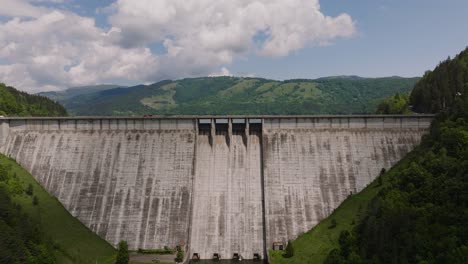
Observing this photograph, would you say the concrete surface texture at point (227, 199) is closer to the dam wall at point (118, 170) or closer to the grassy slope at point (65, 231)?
the dam wall at point (118, 170)

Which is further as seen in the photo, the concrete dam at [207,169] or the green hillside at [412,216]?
the concrete dam at [207,169]

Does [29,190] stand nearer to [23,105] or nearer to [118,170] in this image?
[118,170]

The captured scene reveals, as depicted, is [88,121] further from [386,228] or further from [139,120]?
[386,228]

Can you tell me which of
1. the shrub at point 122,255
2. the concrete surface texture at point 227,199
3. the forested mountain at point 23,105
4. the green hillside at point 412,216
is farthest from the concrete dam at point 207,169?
the forested mountain at point 23,105

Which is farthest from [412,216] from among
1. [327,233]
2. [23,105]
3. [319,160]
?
[23,105]

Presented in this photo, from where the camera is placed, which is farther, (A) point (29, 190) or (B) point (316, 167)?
(B) point (316, 167)

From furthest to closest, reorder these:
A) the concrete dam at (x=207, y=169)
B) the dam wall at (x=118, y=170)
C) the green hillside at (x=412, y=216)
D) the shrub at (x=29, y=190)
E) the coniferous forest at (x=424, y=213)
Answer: the shrub at (x=29, y=190)
the dam wall at (x=118, y=170)
the concrete dam at (x=207, y=169)
the green hillside at (x=412, y=216)
the coniferous forest at (x=424, y=213)

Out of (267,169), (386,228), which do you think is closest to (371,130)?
(267,169)
